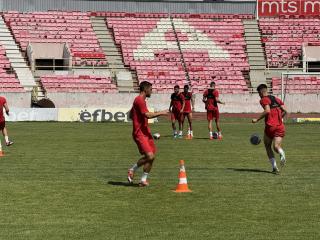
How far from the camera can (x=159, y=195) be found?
53.0 feet

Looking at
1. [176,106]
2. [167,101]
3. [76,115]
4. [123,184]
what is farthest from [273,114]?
[167,101]

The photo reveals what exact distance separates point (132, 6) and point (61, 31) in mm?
8411

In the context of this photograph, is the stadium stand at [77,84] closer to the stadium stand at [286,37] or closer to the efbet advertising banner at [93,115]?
the efbet advertising banner at [93,115]

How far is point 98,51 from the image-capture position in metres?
64.1

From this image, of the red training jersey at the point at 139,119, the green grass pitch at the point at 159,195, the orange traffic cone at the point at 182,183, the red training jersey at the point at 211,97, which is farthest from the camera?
the red training jersey at the point at 211,97

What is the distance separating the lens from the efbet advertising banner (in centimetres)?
5009

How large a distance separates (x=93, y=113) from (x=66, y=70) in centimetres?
1302

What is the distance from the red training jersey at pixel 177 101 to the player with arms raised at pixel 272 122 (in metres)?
15.0

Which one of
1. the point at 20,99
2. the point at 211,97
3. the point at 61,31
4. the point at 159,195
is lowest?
the point at 20,99

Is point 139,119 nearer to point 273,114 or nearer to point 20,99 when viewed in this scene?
point 273,114

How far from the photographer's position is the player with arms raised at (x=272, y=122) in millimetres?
20453

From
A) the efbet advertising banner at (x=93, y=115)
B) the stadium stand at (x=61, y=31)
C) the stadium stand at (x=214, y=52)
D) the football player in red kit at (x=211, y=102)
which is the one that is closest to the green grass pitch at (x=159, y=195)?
the football player in red kit at (x=211, y=102)

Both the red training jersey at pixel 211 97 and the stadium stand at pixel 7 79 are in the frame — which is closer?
the red training jersey at pixel 211 97

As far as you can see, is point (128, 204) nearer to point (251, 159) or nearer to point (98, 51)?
point (251, 159)
